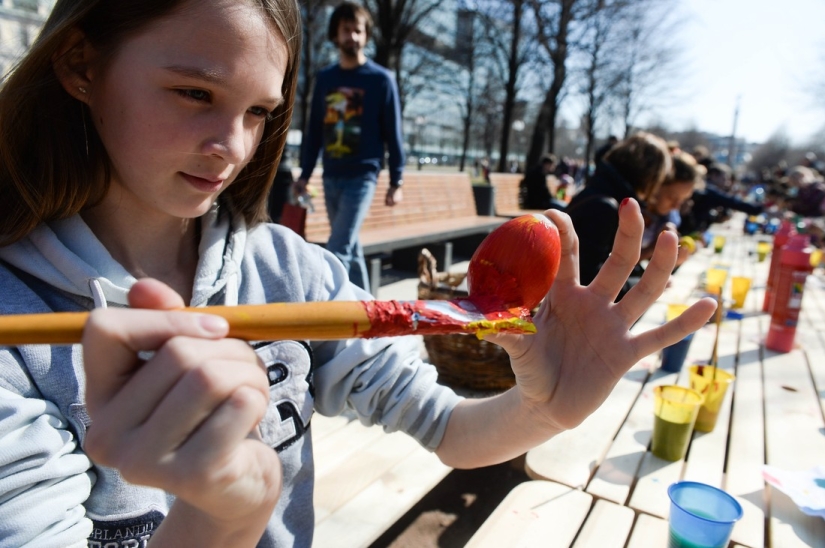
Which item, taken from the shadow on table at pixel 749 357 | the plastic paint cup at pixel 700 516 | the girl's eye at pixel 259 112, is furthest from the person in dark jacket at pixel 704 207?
the girl's eye at pixel 259 112

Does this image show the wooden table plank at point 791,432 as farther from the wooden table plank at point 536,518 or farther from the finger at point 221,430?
the finger at point 221,430

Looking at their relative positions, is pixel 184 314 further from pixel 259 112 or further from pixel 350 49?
pixel 350 49

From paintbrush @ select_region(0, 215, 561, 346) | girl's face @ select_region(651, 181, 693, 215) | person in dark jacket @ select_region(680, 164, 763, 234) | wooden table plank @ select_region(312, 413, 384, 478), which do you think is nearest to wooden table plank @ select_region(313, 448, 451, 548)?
wooden table plank @ select_region(312, 413, 384, 478)

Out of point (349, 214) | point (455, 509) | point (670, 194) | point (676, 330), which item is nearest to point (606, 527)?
point (676, 330)

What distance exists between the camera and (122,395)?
625mm

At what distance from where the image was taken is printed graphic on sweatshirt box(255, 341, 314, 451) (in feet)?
3.92

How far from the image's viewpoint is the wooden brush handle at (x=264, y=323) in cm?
62

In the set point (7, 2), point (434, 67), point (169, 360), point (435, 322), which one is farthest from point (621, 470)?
point (7, 2)

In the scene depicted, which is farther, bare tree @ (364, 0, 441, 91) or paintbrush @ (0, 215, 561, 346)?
bare tree @ (364, 0, 441, 91)

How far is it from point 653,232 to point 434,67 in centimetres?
1840

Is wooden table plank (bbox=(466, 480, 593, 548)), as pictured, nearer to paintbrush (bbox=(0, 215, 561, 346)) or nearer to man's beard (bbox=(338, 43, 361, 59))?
paintbrush (bbox=(0, 215, 561, 346))

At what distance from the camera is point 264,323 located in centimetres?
69

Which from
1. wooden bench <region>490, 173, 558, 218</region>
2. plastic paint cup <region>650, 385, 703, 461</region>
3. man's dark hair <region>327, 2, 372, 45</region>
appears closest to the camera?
plastic paint cup <region>650, 385, 703, 461</region>

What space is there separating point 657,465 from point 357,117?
10.6 feet
